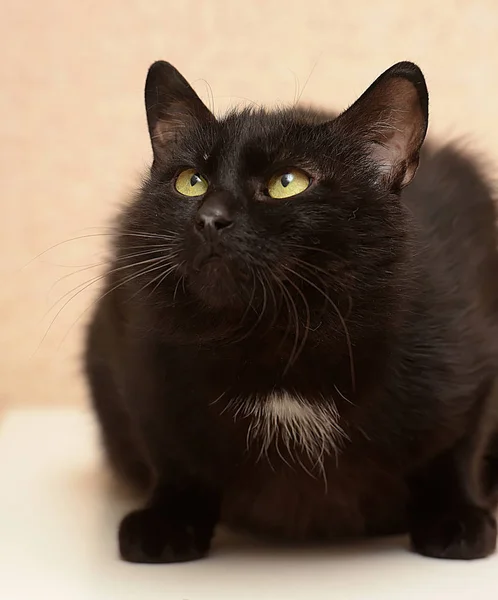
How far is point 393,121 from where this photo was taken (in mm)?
790

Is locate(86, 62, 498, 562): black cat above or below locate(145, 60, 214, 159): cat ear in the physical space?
below

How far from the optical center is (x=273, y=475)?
0.85 meters

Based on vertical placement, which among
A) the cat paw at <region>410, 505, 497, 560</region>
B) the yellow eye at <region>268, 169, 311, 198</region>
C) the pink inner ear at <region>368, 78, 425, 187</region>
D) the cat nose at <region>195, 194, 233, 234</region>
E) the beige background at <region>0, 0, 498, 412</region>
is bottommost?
the cat paw at <region>410, 505, 497, 560</region>

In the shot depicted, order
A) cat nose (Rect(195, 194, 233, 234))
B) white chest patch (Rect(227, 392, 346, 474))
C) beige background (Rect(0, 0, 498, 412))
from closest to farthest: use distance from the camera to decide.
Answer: cat nose (Rect(195, 194, 233, 234)), white chest patch (Rect(227, 392, 346, 474)), beige background (Rect(0, 0, 498, 412))

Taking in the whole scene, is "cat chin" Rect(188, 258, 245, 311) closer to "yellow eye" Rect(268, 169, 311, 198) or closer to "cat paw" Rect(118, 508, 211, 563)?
"yellow eye" Rect(268, 169, 311, 198)

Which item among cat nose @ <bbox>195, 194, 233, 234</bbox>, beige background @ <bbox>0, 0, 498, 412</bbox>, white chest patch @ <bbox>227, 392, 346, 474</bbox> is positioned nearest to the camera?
cat nose @ <bbox>195, 194, 233, 234</bbox>

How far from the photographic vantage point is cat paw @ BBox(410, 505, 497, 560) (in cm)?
83

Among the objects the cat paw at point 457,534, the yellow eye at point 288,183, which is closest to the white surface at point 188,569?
the cat paw at point 457,534

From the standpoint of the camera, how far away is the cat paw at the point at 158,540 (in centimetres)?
85

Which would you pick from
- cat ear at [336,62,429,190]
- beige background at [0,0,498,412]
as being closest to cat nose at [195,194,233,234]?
cat ear at [336,62,429,190]

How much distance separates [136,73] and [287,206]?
32.8 inches

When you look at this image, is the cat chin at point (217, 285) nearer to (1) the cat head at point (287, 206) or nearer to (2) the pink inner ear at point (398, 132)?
(1) the cat head at point (287, 206)

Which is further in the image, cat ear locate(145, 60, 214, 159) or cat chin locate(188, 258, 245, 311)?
cat ear locate(145, 60, 214, 159)

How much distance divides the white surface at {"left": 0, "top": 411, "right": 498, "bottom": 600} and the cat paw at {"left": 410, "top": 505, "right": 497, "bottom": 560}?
0.04ft
